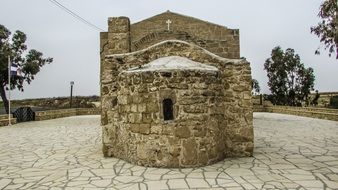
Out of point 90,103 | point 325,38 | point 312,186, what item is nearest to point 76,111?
point 90,103

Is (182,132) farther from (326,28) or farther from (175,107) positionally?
(326,28)

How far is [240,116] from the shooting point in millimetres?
7809

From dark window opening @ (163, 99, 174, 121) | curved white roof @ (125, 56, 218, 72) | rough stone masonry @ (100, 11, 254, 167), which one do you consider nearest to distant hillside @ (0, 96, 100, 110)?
rough stone masonry @ (100, 11, 254, 167)

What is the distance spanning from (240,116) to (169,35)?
9096mm

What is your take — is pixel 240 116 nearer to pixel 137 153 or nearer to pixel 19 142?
pixel 137 153

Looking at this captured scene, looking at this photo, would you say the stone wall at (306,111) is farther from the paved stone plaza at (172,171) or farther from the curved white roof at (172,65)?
the curved white roof at (172,65)

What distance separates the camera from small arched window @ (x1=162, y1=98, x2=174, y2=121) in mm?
6797

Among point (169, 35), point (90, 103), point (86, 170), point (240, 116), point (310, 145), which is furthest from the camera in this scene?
point (90, 103)

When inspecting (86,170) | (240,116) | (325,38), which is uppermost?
(325,38)

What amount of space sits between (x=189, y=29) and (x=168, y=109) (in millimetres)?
11718

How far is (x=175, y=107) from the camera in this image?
265 inches

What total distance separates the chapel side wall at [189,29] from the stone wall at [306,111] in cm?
673

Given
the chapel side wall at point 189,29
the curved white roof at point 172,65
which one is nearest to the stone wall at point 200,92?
the curved white roof at point 172,65

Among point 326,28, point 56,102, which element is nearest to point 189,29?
point 326,28
